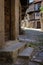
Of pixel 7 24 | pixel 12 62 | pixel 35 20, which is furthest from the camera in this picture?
pixel 35 20

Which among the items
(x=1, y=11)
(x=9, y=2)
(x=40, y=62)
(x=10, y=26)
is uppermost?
(x=9, y=2)

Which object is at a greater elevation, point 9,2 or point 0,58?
point 9,2

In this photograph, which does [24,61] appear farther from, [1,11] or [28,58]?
[1,11]

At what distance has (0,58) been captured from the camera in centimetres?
413

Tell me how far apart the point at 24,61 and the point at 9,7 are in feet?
10.1

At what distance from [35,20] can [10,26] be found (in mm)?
25893

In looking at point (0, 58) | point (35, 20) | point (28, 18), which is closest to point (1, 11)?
point (0, 58)

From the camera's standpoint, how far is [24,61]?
4.38 meters

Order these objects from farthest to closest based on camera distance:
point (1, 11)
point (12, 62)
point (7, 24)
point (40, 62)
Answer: point (7, 24)
point (1, 11)
point (40, 62)
point (12, 62)

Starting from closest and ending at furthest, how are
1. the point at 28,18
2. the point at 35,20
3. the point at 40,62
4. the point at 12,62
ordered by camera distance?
the point at 12,62 → the point at 40,62 → the point at 35,20 → the point at 28,18

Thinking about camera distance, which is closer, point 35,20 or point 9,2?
point 9,2

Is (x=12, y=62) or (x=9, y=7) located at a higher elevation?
(x=9, y=7)

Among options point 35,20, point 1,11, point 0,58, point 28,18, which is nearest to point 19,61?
point 0,58

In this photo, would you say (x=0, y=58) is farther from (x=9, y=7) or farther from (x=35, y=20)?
(x=35, y=20)
